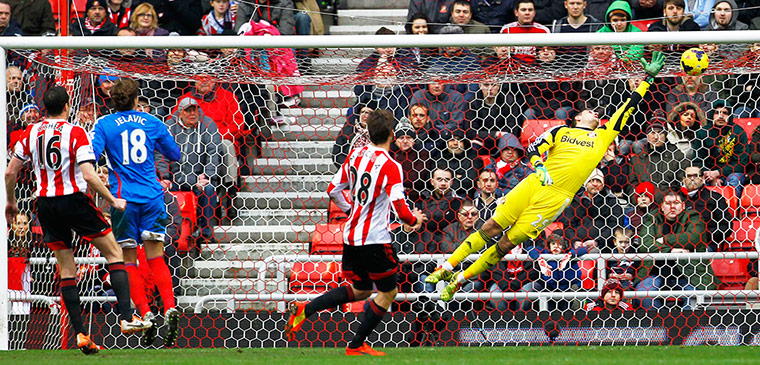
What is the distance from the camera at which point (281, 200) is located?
977cm

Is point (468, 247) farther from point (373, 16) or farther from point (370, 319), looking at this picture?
point (373, 16)

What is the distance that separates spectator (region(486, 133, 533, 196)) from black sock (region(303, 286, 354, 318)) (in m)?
3.03

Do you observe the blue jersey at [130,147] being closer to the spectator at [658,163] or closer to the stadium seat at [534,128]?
the stadium seat at [534,128]

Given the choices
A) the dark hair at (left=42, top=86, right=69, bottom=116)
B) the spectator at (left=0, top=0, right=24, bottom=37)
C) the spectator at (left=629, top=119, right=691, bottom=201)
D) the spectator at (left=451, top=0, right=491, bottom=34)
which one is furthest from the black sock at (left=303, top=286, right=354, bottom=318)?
the spectator at (left=0, top=0, right=24, bottom=37)

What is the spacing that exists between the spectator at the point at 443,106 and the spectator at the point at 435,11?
2081 millimetres

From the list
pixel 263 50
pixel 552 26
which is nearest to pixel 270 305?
pixel 263 50

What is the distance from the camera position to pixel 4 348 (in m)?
7.78

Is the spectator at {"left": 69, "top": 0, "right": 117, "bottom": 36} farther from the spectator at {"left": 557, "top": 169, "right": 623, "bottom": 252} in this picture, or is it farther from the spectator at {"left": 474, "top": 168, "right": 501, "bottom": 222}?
the spectator at {"left": 557, "top": 169, "right": 623, "bottom": 252}

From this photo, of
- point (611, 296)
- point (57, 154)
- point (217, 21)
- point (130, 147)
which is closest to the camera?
point (57, 154)

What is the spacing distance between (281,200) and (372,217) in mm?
3071

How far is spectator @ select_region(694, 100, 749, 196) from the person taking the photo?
9.36m

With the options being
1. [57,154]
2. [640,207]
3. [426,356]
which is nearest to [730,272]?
[640,207]

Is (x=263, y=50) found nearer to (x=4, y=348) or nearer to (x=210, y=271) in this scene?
(x=210, y=271)

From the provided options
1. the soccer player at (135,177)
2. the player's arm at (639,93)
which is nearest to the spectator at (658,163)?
the player's arm at (639,93)
